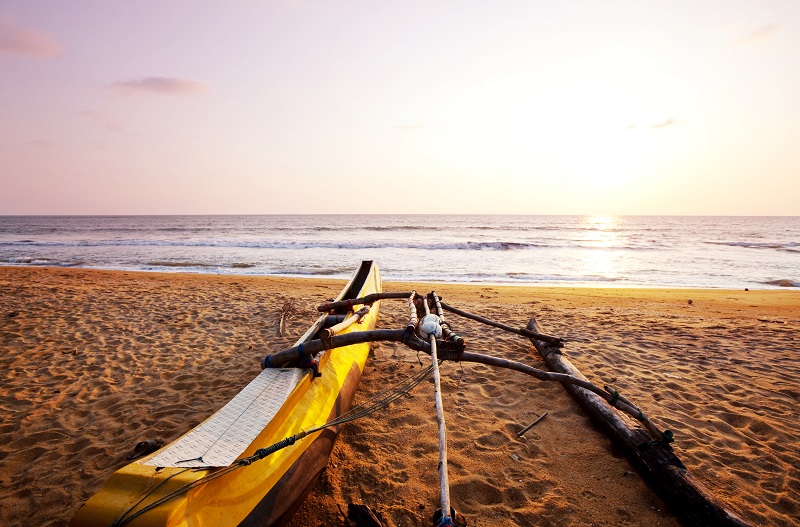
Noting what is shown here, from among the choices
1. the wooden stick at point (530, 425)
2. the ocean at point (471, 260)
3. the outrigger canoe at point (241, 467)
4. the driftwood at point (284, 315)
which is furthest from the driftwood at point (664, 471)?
the ocean at point (471, 260)

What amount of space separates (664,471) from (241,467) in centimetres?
296

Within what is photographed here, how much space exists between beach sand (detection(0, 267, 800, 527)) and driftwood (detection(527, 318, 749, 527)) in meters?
0.10

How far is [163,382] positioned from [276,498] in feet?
9.83

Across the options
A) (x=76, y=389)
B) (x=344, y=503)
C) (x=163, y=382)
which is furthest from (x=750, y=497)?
(x=76, y=389)

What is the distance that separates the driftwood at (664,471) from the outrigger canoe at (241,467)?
247 centimetres

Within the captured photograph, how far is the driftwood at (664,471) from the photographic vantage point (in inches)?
94.0

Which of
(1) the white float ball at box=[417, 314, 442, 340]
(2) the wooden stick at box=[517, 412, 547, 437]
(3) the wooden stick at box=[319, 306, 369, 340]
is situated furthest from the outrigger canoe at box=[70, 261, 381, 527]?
(2) the wooden stick at box=[517, 412, 547, 437]

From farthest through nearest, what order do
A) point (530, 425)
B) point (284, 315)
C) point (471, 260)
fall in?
point (471, 260), point (284, 315), point (530, 425)

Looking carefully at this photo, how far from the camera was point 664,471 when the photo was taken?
2770 millimetres

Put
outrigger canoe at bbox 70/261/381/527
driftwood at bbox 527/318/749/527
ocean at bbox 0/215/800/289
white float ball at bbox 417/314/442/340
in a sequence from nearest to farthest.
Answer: outrigger canoe at bbox 70/261/381/527 < driftwood at bbox 527/318/749/527 < white float ball at bbox 417/314/442/340 < ocean at bbox 0/215/800/289

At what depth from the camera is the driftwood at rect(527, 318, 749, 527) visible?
2389mm

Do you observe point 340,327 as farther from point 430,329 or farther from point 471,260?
point 471,260

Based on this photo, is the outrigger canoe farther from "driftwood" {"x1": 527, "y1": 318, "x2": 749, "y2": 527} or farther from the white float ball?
"driftwood" {"x1": 527, "y1": 318, "x2": 749, "y2": 527}

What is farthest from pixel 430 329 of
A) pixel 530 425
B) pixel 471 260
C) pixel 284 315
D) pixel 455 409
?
pixel 471 260
